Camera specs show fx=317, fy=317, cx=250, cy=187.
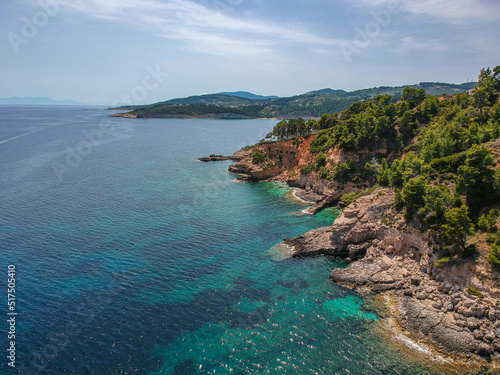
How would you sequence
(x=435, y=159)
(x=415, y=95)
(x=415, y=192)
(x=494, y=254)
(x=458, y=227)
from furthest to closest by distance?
(x=415, y=95) → (x=435, y=159) → (x=415, y=192) → (x=458, y=227) → (x=494, y=254)

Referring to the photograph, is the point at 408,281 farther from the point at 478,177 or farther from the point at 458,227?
the point at 478,177

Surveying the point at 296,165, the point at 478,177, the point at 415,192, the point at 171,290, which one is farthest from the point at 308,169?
the point at 171,290

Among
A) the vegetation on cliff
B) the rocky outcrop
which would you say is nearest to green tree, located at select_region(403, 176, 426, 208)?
the vegetation on cliff

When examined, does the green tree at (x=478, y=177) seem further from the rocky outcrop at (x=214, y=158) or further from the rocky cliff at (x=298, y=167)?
the rocky outcrop at (x=214, y=158)

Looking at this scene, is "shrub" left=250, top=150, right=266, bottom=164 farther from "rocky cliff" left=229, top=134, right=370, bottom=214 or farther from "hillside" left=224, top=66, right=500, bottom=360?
"hillside" left=224, top=66, right=500, bottom=360

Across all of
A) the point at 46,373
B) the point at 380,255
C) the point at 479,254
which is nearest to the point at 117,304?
the point at 46,373

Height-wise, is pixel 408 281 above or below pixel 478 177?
below
